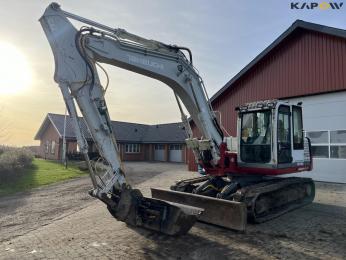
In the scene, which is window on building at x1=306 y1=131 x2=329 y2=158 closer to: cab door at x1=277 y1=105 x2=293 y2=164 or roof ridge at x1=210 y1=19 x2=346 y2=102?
roof ridge at x1=210 y1=19 x2=346 y2=102

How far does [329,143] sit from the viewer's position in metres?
14.0

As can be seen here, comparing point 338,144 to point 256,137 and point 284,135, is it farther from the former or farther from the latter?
point 256,137

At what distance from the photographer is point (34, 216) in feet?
30.1

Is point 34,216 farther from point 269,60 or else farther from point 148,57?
point 269,60

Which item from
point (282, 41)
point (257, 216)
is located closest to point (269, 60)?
point (282, 41)

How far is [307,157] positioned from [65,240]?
730cm

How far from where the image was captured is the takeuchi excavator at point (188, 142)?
19.9 feet

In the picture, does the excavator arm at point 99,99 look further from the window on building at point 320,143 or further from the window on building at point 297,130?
the window on building at point 320,143

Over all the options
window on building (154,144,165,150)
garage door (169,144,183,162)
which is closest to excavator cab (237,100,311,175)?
garage door (169,144,183,162)

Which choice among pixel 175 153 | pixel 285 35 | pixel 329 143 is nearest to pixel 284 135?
pixel 329 143

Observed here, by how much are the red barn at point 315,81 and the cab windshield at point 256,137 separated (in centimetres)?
677

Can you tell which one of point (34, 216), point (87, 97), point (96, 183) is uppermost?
point (87, 97)

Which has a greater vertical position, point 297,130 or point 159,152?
point 297,130

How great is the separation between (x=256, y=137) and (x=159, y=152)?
31.6 m
